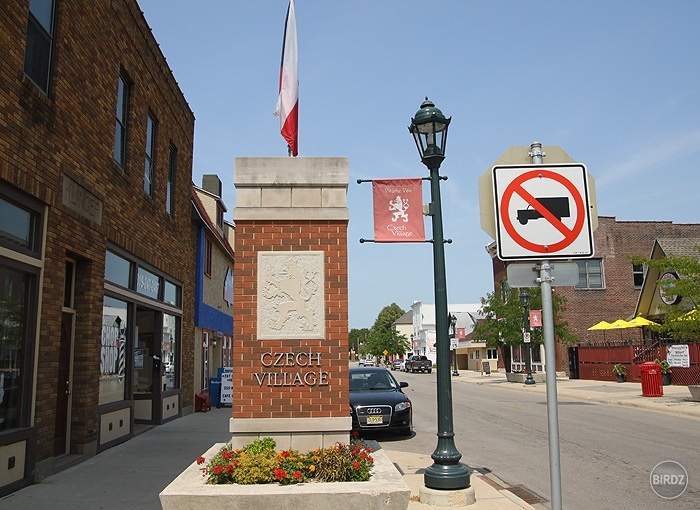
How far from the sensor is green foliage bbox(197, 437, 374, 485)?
5.93 metres

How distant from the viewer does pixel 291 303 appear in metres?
7.11

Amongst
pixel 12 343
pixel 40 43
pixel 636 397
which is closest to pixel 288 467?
pixel 12 343

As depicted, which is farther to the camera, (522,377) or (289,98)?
(522,377)

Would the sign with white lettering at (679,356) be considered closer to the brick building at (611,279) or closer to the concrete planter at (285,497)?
the brick building at (611,279)

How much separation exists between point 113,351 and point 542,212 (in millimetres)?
9733

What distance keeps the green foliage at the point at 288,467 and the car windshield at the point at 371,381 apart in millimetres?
8489

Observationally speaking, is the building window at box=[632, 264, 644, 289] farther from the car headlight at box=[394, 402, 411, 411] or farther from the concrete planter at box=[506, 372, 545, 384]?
the car headlight at box=[394, 402, 411, 411]

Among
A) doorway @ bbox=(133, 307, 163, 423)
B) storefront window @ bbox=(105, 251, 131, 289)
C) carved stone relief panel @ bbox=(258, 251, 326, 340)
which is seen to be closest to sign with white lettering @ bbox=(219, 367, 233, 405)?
doorway @ bbox=(133, 307, 163, 423)

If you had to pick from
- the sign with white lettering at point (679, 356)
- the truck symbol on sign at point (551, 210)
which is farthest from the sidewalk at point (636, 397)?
the truck symbol on sign at point (551, 210)

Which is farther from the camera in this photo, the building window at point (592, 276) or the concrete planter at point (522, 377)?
the building window at point (592, 276)

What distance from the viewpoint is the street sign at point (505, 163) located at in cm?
428

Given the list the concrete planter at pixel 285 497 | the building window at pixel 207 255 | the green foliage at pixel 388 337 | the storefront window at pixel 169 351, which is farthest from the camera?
the green foliage at pixel 388 337

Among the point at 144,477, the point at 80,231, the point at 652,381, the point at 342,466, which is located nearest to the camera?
the point at 342,466

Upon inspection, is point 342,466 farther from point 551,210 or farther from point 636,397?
point 636,397
